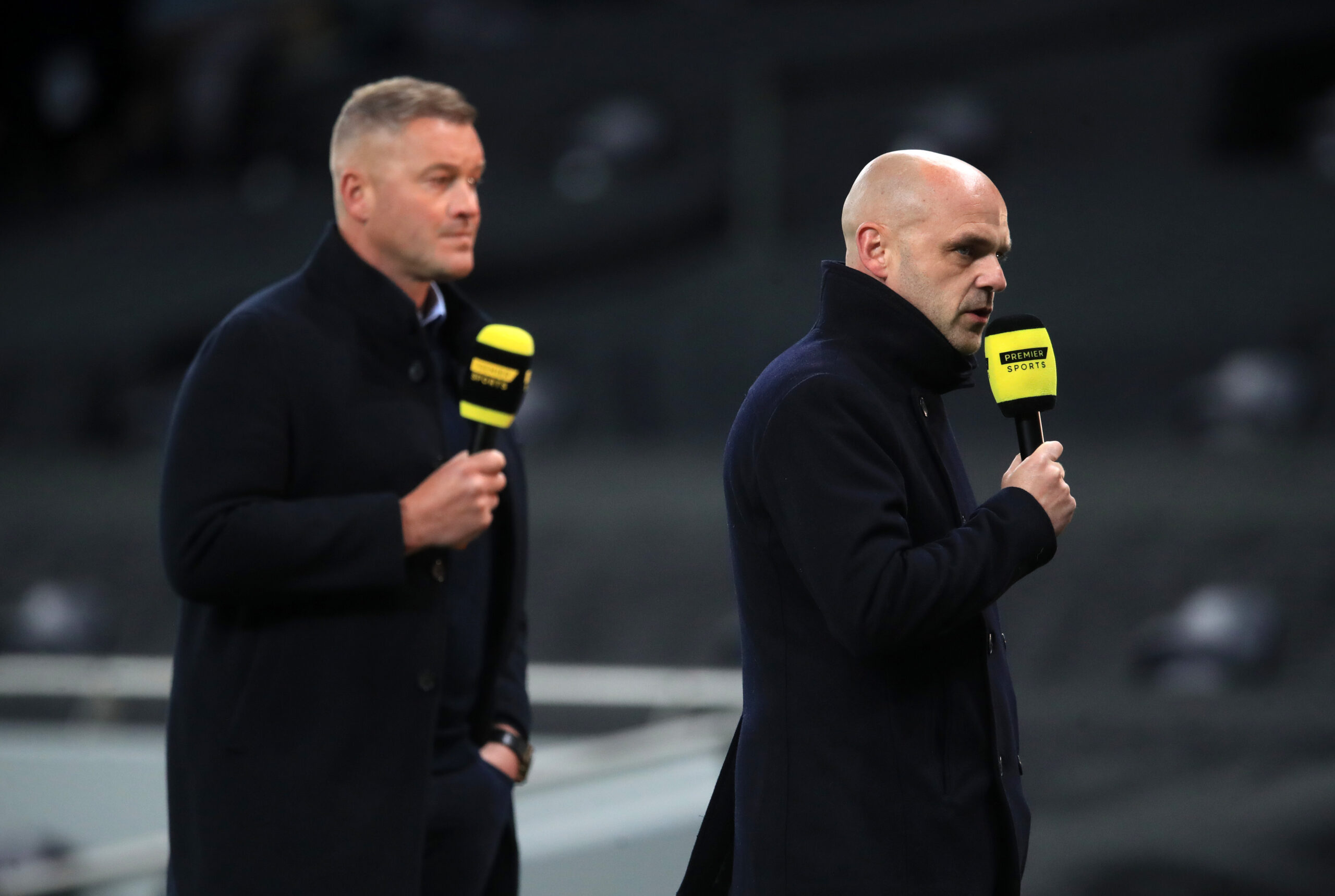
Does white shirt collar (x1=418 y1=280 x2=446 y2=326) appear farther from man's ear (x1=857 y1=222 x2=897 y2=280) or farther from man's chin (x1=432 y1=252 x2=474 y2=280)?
man's ear (x1=857 y1=222 x2=897 y2=280)

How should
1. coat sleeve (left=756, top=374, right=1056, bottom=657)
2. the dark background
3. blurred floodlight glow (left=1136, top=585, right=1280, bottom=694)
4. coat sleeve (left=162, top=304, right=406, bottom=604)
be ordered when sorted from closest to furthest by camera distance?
coat sleeve (left=756, top=374, right=1056, bottom=657) → coat sleeve (left=162, top=304, right=406, bottom=604) → blurred floodlight glow (left=1136, top=585, right=1280, bottom=694) → the dark background

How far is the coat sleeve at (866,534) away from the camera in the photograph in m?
1.38

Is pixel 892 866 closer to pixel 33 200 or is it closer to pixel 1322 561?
pixel 1322 561

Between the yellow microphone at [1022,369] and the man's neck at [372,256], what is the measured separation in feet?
2.48

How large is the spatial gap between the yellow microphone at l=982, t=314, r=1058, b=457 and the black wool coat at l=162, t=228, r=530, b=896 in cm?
71

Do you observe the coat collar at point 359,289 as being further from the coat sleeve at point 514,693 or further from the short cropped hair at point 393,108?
the coat sleeve at point 514,693

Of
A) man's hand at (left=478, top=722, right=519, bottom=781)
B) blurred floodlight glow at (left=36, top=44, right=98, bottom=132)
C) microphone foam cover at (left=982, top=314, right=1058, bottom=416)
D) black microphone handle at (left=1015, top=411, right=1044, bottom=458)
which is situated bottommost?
man's hand at (left=478, top=722, right=519, bottom=781)

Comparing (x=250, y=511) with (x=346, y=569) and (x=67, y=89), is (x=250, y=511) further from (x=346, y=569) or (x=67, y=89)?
(x=67, y=89)

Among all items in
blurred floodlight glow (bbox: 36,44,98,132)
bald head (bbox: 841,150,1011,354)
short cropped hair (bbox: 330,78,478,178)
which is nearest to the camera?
bald head (bbox: 841,150,1011,354)

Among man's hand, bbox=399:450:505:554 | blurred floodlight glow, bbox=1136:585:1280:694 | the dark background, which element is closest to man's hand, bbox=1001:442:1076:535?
man's hand, bbox=399:450:505:554

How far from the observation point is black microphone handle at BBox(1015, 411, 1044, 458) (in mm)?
1599

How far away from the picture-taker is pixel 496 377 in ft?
5.93

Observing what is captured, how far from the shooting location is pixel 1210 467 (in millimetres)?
7215

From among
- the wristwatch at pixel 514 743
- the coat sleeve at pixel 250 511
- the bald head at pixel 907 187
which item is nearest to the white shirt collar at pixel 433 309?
the coat sleeve at pixel 250 511
